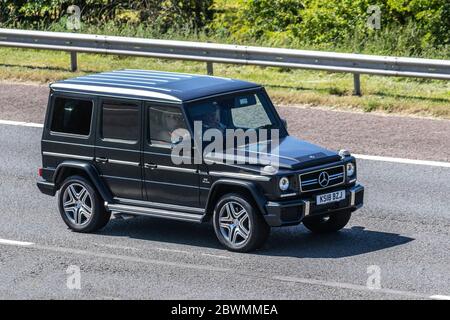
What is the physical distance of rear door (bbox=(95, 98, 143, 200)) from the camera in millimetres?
13398

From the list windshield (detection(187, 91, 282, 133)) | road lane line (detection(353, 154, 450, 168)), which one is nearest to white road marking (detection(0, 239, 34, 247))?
windshield (detection(187, 91, 282, 133))

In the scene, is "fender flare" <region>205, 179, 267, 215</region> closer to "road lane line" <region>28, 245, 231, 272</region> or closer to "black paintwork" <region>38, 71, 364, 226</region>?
"black paintwork" <region>38, 71, 364, 226</region>

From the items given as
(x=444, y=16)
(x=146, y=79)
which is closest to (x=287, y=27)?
(x=444, y=16)

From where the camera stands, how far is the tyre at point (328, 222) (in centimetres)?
1333

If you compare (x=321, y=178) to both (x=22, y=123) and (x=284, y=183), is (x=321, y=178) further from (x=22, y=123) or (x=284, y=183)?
(x=22, y=123)

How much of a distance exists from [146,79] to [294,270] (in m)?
3.17

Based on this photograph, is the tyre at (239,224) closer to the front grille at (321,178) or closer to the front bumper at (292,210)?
the front bumper at (292,210)

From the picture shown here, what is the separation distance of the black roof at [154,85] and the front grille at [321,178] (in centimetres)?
152

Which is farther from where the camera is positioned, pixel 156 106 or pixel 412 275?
pixel 156 106

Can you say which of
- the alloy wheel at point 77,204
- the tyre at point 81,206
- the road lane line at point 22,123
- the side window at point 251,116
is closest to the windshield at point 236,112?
the side window at point 251,116

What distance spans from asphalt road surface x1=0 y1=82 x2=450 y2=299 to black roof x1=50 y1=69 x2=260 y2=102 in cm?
165
